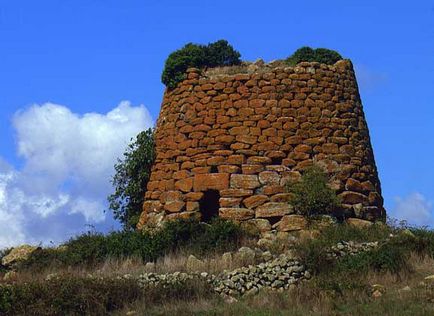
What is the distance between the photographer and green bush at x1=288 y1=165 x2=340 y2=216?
18281mm

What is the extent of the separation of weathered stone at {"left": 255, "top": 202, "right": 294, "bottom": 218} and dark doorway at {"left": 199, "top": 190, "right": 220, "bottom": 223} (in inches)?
52.9

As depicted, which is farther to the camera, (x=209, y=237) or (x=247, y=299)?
(x=209, y=237)

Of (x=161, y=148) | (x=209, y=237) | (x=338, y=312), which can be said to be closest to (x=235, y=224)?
(x=209, y=237)

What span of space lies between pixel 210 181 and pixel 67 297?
7.24 meters

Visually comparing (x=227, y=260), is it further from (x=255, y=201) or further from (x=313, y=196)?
(x=313, y=196)

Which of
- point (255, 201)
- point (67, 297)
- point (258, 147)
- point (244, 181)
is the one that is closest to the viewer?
point (67, 297)

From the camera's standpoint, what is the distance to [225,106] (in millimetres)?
19719

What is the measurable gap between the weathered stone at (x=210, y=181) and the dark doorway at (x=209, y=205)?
0.22m

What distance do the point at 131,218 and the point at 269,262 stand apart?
22.7ft

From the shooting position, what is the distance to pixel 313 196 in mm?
18234

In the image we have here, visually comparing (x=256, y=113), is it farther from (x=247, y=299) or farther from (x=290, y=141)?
(x=247, y=299)

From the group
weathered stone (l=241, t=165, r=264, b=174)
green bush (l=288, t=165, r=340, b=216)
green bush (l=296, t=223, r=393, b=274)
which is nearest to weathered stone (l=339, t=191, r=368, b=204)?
green bush (l=288, t=165, r=340, b=216)

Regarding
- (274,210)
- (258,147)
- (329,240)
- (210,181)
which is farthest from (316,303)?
(258,147)

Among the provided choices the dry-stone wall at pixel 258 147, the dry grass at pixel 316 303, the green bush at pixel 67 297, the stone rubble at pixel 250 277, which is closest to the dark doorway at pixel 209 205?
the dry-stone wall at pixel 258 147
